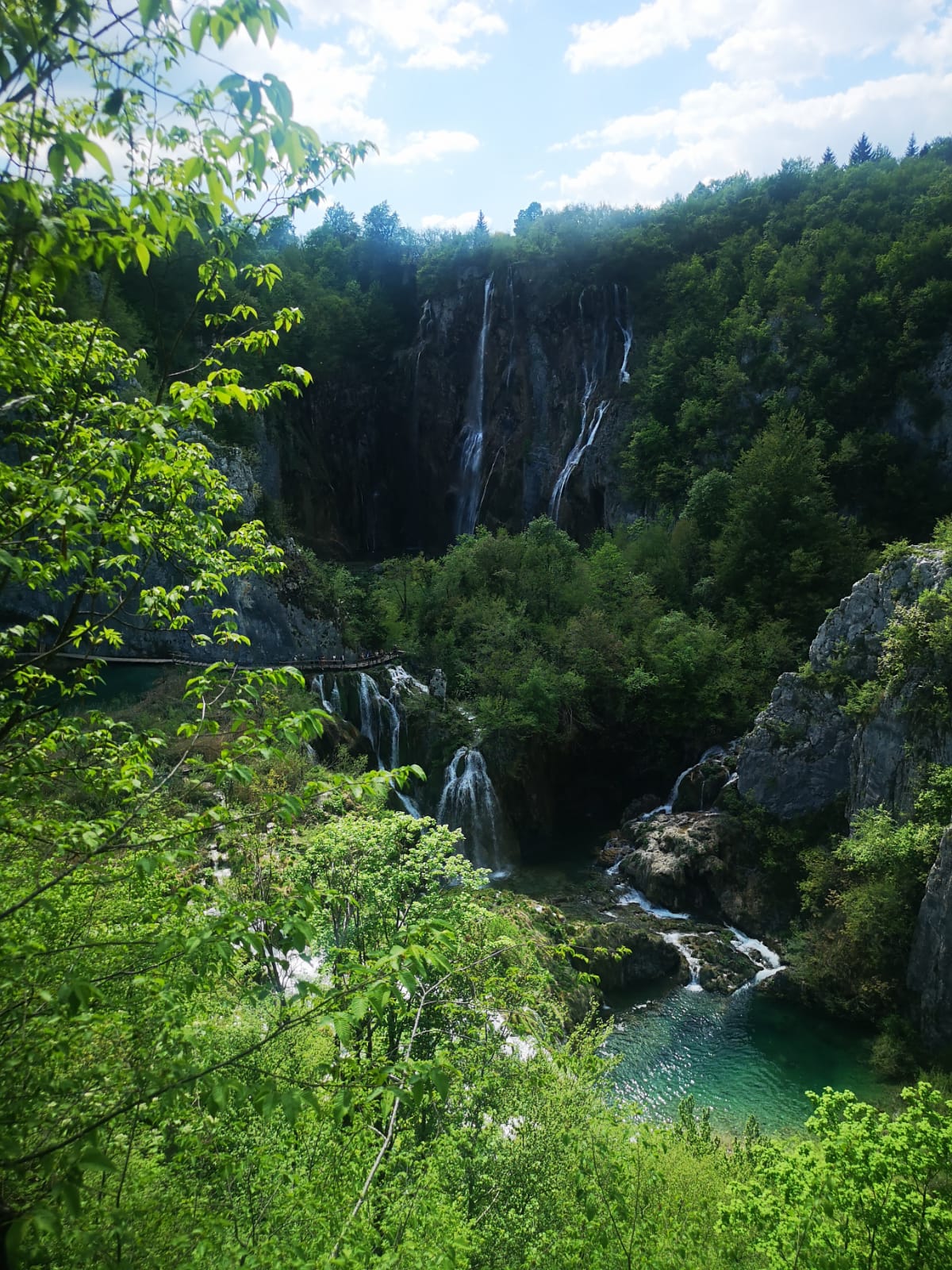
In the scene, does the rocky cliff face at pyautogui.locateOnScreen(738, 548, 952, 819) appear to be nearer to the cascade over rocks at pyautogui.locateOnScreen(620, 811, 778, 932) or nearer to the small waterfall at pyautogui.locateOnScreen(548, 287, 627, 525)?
the cascade over rocks at pyautogui.locateOnScreen(620, 811, 778, 932)

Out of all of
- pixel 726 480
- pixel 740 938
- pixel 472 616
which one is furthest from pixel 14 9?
pixel 726 480

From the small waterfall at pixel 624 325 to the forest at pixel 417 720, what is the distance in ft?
0.92

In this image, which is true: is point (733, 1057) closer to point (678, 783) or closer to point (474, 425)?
point (678, 783)

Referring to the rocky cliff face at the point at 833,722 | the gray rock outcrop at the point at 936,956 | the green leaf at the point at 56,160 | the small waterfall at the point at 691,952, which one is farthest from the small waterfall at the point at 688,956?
the green leaf at the point at 56,160

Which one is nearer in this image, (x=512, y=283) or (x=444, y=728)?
(x=444, y=728)

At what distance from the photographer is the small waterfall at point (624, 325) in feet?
137

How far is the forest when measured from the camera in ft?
9.59

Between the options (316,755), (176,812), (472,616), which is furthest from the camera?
(472,616)

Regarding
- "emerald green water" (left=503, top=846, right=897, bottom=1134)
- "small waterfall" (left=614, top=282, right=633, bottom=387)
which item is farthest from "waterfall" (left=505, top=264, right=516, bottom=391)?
"emerald green water" (left=503, top=846, right=897, bottom=1134)

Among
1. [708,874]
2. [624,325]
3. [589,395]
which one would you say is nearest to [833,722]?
[708,874]

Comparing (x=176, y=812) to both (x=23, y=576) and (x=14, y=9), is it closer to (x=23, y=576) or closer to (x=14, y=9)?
(x=23, y=576)

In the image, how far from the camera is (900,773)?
16.1m

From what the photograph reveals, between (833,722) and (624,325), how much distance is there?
3239cm

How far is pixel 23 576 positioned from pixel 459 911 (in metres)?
6.18
